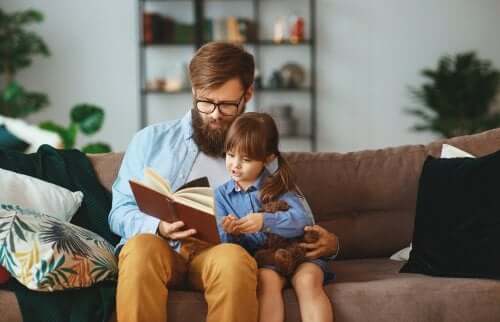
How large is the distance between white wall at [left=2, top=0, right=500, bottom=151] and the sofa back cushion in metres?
3.59

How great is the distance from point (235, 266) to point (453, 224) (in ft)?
2.52

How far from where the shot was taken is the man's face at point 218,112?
8.13ft

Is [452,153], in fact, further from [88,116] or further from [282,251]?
[88,116]

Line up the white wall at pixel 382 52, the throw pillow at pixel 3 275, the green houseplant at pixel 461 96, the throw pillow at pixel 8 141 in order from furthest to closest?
the white wall at pixel 382 52
the green houseplant at pixel 461 96
the throw pillow at pixel 8 141
the throw pillow at pixel 3 275

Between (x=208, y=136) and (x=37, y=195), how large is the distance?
56 centimetres

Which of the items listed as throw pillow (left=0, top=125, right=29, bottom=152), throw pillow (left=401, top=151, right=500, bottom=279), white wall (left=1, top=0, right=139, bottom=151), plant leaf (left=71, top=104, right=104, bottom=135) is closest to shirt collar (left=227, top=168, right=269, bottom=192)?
throw pillow (left=401, top=151, right=500, bottom=279)

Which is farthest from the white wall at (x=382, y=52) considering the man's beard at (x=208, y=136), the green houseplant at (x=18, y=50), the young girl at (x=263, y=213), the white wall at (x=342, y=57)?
the young girl at (x=263, y=213)

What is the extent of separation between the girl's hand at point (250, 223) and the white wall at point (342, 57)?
13.9 feet

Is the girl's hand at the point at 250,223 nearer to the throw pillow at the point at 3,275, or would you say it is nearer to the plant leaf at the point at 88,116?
the throw pillow at the point at 3,275

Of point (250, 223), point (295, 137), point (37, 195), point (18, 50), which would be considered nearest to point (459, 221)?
point (250, 223)

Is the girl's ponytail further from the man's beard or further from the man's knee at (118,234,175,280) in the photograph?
the man's knee at (118,234,175,280)

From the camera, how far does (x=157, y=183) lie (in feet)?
7.06

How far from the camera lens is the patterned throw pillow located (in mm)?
2102

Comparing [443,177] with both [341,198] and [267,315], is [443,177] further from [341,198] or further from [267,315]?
[267,315]
